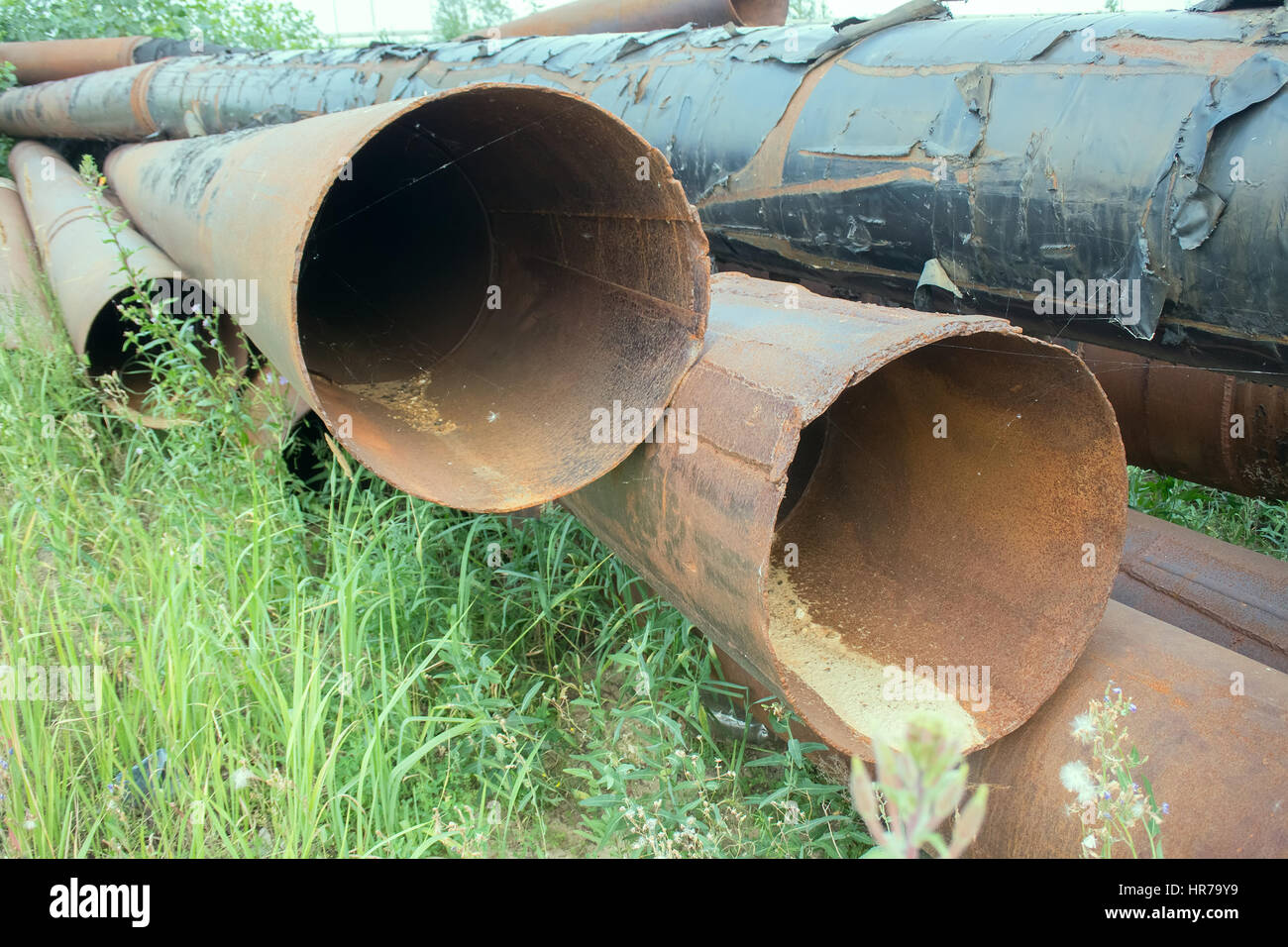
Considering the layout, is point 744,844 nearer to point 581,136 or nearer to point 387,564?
point 387,564

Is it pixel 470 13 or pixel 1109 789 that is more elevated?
pixel 470 13

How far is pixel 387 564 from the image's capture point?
8.10 ft

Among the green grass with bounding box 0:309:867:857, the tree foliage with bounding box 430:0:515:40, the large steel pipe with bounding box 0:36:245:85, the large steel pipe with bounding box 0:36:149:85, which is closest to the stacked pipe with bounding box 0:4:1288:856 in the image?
the green grass with bounding box 0:309:867:857

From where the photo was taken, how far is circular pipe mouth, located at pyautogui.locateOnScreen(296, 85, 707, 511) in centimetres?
182

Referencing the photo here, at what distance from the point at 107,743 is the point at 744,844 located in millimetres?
1440

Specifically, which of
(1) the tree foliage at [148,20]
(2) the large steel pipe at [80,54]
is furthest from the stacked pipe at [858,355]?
(1) the tree foliage at [148,20]

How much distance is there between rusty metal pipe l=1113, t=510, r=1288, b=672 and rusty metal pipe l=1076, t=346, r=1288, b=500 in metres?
0.35

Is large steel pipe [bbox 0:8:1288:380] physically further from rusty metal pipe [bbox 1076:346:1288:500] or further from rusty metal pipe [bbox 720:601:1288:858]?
rusty metal pipe [bbox 1076:346:1288:500]

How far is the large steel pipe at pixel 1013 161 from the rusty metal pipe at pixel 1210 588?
60cm

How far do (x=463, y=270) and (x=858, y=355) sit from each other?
174cm

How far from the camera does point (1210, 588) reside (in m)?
2.33

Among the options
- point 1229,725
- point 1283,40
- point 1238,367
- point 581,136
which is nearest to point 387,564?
point 581,136

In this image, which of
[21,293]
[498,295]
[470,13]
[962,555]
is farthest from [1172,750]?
[470,13]

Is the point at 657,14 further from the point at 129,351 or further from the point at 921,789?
the point at 921,789
